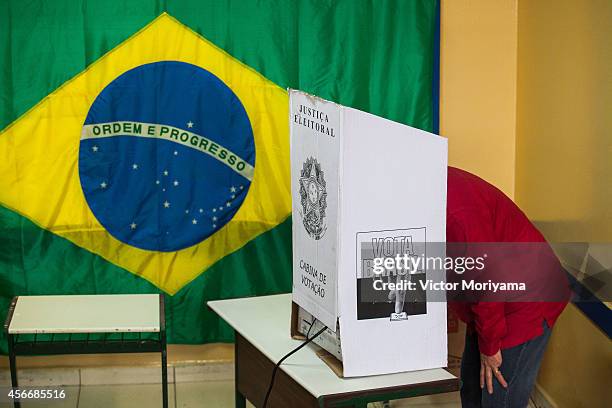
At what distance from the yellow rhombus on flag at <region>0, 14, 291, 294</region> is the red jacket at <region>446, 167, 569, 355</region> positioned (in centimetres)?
139

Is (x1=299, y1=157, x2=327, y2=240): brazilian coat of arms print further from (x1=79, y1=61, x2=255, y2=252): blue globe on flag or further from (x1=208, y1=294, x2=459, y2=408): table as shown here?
(x1=79, y1=61, x2=255, y2=252): blue globe on flag

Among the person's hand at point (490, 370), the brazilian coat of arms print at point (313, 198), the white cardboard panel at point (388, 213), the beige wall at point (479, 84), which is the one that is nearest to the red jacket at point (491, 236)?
the person's hand at point (490, 370)

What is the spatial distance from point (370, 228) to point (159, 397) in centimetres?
199

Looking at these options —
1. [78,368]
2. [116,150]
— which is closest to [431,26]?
[116,150]

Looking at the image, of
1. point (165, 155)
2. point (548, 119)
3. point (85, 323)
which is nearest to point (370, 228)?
point (85, 323)

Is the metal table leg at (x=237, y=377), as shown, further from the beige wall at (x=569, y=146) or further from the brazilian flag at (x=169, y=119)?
the beige wall at (x=569, y=146)

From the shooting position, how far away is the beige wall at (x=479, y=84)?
157 inches

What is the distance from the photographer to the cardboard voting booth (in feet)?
7.44

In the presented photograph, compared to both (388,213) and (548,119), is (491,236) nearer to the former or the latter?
(388,213)

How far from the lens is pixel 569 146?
11.4ft

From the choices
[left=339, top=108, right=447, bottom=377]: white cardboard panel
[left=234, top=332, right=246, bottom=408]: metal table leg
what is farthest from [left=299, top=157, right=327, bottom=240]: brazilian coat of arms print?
[left=234, top=332, right=246, bottom=408]: metal table leg

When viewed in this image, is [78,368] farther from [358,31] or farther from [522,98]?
[522,98]

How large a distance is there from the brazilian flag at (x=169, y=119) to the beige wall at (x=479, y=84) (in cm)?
10

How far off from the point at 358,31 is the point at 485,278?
158 centimetres
